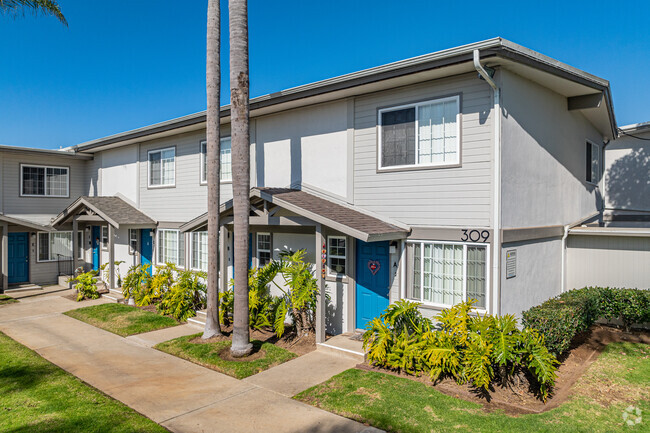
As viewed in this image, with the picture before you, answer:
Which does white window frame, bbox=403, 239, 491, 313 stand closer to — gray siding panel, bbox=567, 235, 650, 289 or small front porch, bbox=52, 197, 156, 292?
gray siding panel, bbox=567, 235, 650, 289

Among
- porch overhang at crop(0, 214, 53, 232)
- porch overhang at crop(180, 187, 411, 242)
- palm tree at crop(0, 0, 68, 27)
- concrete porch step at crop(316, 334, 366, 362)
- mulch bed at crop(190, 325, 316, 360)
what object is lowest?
mulch bed at crop(190, 325, 316, 360)

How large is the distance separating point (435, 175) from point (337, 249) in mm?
3039

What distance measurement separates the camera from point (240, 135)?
880cm

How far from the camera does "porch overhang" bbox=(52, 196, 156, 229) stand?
49.9ft

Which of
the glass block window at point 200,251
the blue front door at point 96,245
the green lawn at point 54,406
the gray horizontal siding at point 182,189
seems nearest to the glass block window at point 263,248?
the gray horizontal siding at point 182,189

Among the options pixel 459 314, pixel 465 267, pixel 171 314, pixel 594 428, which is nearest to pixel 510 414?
pixel 594 428

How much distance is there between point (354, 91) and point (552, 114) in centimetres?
479

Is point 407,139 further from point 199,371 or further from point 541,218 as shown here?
point 199,371

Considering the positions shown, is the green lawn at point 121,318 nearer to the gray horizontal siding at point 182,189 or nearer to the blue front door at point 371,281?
the gray horizontal siding at point 182,189

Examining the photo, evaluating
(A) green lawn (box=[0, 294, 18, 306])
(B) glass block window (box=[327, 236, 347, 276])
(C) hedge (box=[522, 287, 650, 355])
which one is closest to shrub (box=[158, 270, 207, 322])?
(B) glass block window (box=[327, 236, 347, 276])

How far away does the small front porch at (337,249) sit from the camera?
30.7 ft

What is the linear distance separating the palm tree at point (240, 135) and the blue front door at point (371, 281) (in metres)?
2.80

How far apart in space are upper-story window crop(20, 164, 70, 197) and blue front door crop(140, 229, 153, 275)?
5382 mm

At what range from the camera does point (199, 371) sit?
846cm
